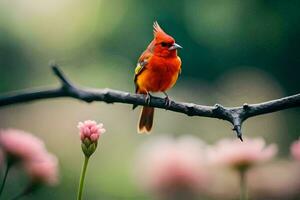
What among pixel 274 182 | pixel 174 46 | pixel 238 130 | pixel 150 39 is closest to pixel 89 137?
pixel 238 130

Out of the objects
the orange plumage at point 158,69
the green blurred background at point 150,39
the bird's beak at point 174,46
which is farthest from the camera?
the green blurred background at point 150,39

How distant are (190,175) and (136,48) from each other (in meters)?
3.65

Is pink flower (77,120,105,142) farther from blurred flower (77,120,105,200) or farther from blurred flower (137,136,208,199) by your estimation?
blurred flower (137,136,208,199)

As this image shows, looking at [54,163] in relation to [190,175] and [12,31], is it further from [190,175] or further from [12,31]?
[12,31]

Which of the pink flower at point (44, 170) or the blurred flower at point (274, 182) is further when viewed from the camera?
the blurred flower at point (274, 182)

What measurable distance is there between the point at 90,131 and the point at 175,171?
15 cm

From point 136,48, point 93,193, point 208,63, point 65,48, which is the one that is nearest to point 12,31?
point 65,48

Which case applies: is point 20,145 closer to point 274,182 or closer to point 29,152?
point 29,152

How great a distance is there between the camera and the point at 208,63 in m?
4.45

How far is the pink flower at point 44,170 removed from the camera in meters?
0.44

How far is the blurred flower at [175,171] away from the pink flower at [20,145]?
12 centimetres

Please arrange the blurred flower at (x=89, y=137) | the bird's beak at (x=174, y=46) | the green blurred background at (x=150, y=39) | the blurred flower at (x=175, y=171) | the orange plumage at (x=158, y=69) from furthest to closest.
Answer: the green blurred background at (x=150, y=39), the orange plumage at (x=158, y=69), the bird's beak at (x=174, y=46), the blurred flower at (x=175, y=171), the blurred flower at (x=89, y=137)

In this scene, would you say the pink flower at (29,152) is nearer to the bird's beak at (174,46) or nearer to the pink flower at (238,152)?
the pink flower at (238,152)

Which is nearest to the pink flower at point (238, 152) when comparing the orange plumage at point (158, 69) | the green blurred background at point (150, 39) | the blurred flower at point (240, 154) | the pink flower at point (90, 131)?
the blurred flower at point (240, 154)
